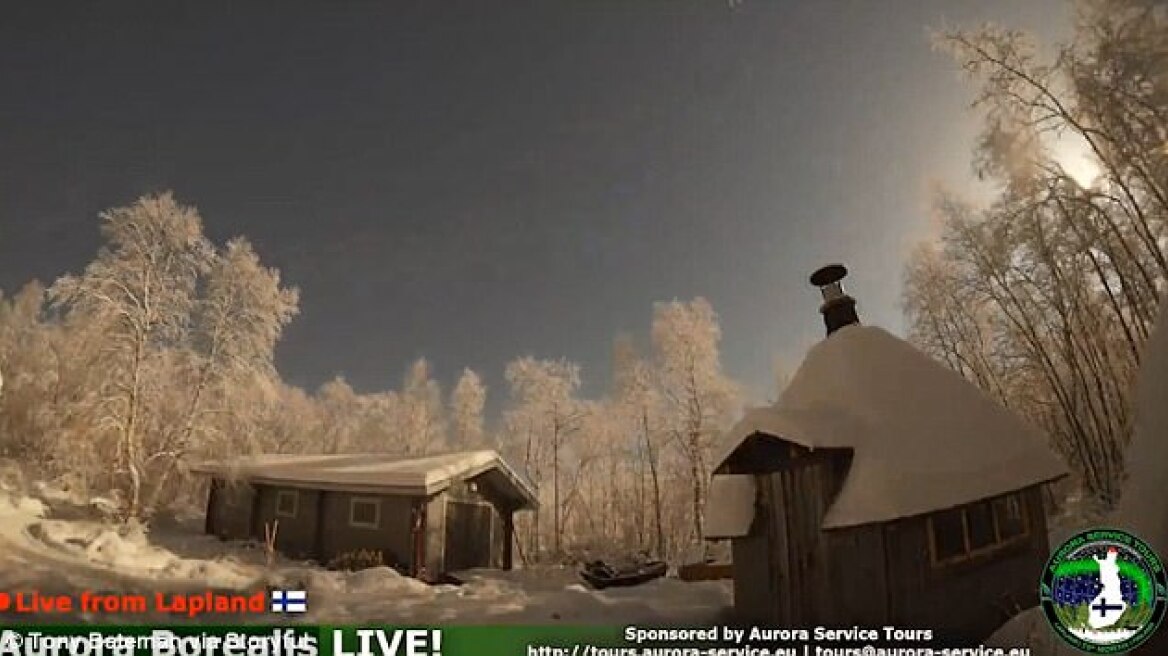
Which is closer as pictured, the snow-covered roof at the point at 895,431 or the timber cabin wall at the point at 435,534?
the snow-covered roof at the point at 895,431

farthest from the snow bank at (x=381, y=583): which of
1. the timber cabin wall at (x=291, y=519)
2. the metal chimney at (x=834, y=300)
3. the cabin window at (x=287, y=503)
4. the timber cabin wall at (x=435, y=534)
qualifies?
the metal chimney at (x=834, y=300)

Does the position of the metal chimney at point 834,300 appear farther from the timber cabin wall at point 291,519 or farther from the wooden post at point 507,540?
the timber cabin wall at point 291,519

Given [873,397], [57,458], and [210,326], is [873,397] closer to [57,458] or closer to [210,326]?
[210,326]

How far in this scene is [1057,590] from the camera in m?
3.83

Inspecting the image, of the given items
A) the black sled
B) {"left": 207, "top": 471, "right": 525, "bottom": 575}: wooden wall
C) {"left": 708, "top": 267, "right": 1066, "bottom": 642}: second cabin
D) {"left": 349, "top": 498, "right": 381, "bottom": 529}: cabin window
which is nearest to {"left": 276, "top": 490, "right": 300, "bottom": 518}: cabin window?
{"left": 207, "top": 471, "right": 525, "bottom": 575}: wooden wall

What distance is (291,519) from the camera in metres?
12.7

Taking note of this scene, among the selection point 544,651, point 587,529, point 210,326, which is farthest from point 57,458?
point 587,529

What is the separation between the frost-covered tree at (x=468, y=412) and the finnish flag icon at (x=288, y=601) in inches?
766

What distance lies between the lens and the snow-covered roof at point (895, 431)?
17.1 feet

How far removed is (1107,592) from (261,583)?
689cm

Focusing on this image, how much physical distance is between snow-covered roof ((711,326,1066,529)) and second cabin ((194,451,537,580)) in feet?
23.3

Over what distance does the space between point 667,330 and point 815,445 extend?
425 inches

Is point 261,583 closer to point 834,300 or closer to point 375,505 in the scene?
point 375,505

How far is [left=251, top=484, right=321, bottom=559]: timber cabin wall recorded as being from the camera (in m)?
12.3
